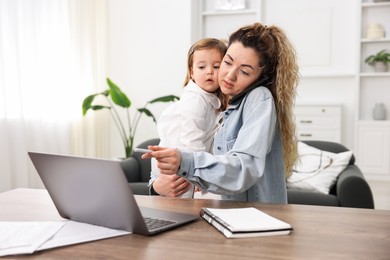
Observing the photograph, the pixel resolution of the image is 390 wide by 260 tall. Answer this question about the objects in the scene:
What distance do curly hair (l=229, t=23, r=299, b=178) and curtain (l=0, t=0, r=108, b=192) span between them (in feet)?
8.98

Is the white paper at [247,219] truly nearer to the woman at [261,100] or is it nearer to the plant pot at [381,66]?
the woman at [261,100]

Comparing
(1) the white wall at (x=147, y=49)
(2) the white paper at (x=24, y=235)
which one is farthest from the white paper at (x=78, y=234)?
(1) the white wall at (x=147, y=49)

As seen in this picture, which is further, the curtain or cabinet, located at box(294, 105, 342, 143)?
cabinet, located at box(294, 105, 342, 143)

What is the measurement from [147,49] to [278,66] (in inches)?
169

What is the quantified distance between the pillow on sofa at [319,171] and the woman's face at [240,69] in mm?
1666

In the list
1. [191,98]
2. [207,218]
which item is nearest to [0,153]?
[191,98]

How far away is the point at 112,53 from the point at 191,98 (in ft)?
13.4

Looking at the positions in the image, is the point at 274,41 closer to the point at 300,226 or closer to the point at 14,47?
the point at 300,226

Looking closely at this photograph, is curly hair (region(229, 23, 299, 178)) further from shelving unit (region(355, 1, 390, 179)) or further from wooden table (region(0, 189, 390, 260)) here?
shelving unit (region(355, 1, 390, 179))

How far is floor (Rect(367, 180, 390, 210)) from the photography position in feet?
14.2

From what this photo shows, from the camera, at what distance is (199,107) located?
5.64ft

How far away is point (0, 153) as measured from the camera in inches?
139

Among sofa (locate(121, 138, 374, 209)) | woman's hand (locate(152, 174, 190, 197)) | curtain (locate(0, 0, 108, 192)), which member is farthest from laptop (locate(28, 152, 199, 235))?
curtain (locate(0, 0, 108, 192))

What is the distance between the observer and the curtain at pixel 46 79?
3.62m
